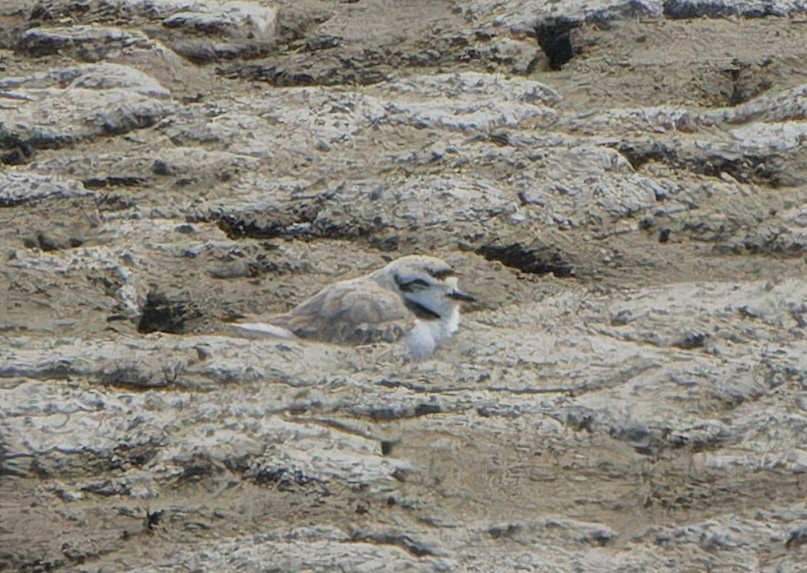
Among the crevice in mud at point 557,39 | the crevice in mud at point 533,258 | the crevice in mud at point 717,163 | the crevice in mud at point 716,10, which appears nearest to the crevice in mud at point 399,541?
the crevice in mud at point 533,258

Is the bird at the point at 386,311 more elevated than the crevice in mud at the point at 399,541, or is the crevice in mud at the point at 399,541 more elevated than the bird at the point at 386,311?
the bird at the point at 386,311

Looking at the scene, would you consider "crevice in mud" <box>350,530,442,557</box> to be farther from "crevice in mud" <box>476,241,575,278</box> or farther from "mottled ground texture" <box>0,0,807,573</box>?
"crevice in mud" <box>476,241,575,278</box>

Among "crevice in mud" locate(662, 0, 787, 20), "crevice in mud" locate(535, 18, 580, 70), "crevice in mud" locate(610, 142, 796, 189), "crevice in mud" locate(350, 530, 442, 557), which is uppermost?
"crevice in mud" locate(662, 0, 787, 20)

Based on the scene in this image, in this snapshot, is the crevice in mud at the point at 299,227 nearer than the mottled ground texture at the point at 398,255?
No

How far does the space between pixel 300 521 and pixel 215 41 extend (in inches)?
56.3

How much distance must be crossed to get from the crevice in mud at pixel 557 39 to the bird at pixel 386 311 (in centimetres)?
70

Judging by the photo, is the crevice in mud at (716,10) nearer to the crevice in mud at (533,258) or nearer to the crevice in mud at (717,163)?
the crevice in mud at (717,163)


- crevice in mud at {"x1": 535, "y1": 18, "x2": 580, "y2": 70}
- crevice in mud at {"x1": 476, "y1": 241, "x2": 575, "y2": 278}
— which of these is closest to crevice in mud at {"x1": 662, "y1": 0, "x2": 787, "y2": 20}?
crevice in mud at {"x1": 535, "y1": 18, "x2": 580, "y2": 70}

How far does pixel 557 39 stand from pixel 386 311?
0.89m

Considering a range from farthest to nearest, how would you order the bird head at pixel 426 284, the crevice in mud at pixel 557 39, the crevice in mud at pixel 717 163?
the crevice in mud at pixel 557 39 < the crevice in mud at pixel 717 163 < the bird head at pixel 426 284

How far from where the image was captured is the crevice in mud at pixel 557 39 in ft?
11.4

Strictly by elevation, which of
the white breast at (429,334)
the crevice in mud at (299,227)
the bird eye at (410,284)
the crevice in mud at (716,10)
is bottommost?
the white breast at (429,334)

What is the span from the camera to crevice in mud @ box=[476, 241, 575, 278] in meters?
3.00

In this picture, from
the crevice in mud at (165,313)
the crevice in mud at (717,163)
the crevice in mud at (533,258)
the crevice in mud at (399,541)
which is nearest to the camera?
the crevice in mud at (399,541)
